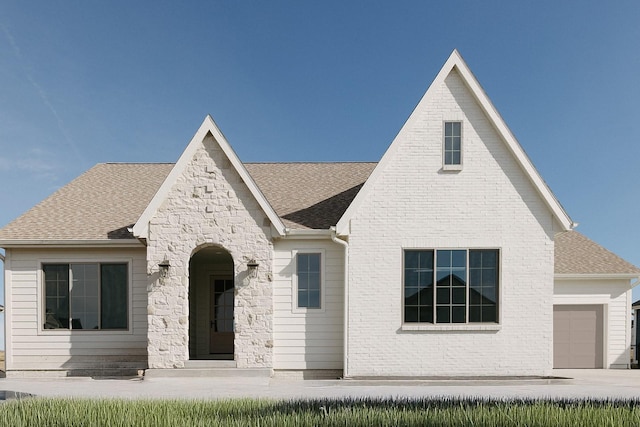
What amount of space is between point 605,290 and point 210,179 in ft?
46.8

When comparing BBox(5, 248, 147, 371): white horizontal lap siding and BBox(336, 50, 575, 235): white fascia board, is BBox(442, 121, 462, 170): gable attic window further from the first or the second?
BBox(5, 248, 147, 371): white horizontal lap siding

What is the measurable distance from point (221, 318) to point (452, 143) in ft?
31.4

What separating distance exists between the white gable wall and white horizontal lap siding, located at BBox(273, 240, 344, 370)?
629 millimetres

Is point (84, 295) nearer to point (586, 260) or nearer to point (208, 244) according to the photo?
point (208, 244)

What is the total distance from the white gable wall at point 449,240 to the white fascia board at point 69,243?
665cm

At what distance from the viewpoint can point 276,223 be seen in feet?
40.1

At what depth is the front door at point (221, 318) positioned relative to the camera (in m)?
15.4

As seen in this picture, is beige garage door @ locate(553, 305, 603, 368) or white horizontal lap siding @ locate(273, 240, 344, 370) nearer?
white horizontal lap siding @ locate(273, 240, 344, 370)

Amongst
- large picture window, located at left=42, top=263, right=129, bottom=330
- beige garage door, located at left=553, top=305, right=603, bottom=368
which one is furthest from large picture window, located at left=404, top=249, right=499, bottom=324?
large picture window, located at left=42, top=263, right=129, bottom=330

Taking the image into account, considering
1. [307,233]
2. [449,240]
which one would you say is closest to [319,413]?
[307,233]

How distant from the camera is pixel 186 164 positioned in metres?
12.3

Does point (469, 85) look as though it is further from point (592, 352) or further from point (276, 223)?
point (592, 352)

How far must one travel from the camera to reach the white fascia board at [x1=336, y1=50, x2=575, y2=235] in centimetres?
1218

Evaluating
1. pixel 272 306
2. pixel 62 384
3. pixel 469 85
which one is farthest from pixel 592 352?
pixel 62 384
